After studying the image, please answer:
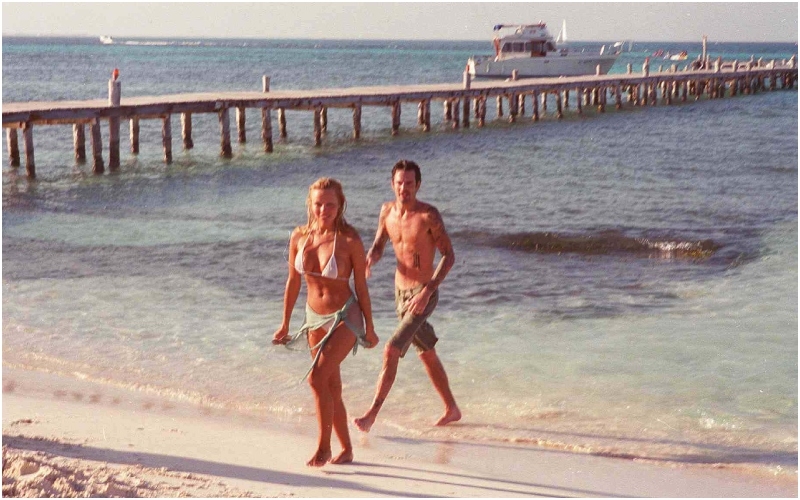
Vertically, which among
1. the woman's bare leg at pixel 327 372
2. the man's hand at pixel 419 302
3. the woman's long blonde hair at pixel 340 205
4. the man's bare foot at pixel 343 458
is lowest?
the man's bare foot at pixel 343 458

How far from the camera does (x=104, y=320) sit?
359 inches

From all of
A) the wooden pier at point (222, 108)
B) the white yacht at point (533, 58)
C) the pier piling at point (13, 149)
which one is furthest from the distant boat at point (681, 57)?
the pier piling at point (13, 149)

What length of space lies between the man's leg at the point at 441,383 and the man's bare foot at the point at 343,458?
0.80 m

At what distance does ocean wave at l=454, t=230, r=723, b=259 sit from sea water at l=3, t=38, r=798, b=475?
7 cm

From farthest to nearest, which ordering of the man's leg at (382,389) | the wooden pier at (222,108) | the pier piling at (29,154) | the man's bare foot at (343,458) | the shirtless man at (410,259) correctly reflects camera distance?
the wooden pier at (222,108), the pier piling at (29,154), the man's leg at (382,389), the shirtless man at (410,259), the man's bare foot at (343,458)

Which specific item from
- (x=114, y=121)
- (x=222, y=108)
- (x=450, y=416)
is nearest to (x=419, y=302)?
(x=450, y=416)

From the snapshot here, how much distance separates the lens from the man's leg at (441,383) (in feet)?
19.4

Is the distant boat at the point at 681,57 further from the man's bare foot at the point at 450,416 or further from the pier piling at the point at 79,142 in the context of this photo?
the man's bare foot at the point at 450,416

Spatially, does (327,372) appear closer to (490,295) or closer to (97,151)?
(490,295)

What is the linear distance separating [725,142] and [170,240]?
69.6 feet

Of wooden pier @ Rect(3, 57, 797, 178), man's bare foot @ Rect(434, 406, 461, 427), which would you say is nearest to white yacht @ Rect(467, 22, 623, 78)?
wooden pier @ Rect(3, 57, 797, 178)

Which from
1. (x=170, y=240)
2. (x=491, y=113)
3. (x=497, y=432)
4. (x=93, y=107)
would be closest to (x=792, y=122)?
(x=491, y=113)

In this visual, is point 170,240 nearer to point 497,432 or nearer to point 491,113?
point 497,432

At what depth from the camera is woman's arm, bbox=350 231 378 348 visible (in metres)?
4.84
